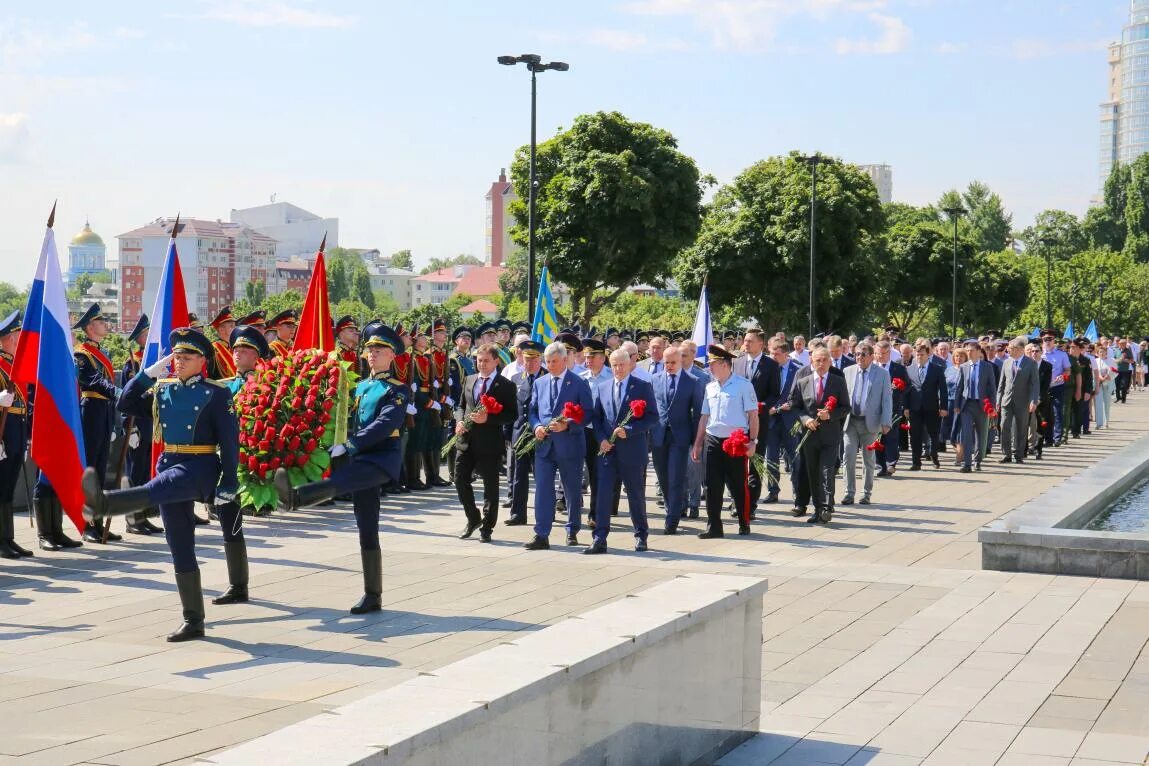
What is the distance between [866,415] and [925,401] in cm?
544

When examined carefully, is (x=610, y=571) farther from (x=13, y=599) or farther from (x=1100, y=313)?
(x=1100, y=313)

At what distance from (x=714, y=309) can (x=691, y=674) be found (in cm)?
5186

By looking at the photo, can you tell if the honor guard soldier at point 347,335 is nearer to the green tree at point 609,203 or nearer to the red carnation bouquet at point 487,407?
the red carnation bouquet at point 487,407

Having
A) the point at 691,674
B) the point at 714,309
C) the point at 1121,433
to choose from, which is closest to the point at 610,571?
the point at 691,674

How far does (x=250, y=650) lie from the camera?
9.12 m

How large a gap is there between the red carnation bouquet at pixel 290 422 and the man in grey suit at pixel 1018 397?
54.3 feet

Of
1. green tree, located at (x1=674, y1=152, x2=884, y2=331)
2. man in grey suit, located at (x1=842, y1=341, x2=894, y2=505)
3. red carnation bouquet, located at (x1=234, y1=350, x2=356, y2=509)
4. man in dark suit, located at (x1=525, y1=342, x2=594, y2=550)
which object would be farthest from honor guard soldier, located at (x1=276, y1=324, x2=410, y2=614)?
green tree, located at (x1=674, y1=152, x2=884, y2=331)

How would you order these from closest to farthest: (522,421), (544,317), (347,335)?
(522,421), (347,335), (544,317)

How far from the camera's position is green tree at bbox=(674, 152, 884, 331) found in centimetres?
5441

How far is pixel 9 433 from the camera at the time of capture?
43.1ft

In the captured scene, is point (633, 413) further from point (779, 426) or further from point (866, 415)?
point (779, 426)

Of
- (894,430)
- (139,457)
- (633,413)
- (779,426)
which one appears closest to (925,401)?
(894,430)

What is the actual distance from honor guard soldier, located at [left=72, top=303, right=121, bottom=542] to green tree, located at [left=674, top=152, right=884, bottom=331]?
4127cm

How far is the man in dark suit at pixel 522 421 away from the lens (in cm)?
1509
